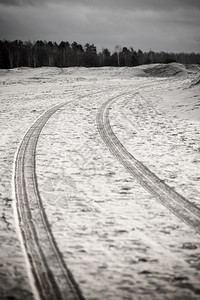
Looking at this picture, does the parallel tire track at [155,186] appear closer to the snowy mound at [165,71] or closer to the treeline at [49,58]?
the snowy mound at [165,71]

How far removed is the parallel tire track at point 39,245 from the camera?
2.66 meters

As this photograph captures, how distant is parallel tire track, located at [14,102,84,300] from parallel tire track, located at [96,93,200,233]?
1921 mm

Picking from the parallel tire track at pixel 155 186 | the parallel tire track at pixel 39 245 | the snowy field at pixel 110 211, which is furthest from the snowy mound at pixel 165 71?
the parallel tire track at pixel 39 245

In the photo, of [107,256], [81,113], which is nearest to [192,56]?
[81,113]

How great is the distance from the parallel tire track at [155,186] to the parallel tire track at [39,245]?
192 cm

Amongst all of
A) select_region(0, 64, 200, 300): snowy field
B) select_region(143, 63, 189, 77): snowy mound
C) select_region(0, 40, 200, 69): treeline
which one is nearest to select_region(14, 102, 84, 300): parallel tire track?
select_region(0, 64, 200, 300): snowy field

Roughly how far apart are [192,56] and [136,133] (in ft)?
431

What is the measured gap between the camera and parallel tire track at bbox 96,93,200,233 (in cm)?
387

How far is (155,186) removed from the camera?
15.6ft

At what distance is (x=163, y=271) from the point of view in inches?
113

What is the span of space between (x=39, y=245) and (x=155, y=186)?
2.44m

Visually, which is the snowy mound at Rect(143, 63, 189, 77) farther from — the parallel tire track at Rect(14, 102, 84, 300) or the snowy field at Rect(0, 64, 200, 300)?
the parallel tire track at Rect(14, 102, 84, 300)

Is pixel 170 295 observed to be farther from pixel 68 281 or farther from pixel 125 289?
pixel 68 281

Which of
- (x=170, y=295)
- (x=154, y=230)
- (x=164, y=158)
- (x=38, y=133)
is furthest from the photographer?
(x=38, y=133)
